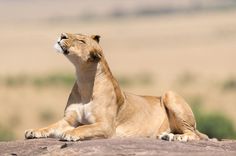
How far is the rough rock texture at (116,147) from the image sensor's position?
10.8m

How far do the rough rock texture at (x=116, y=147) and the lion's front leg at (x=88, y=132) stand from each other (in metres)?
0.17

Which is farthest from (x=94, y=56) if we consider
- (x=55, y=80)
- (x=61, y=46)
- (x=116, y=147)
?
(x=55, y=80)

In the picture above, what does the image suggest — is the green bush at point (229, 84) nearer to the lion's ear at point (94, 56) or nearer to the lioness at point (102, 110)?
the lioness at point (102, 110)

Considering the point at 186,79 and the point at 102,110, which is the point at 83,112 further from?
the point at 186,79

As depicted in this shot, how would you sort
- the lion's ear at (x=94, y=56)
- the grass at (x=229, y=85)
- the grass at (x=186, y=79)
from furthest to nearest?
1. the grass at (x=186, y=79)
2. the grass at (x=229, y=85)
3. the lion's ear at (x=94, y=56)

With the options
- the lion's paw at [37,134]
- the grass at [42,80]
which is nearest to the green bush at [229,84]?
the grass at [42,80]

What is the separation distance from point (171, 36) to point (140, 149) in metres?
74.2

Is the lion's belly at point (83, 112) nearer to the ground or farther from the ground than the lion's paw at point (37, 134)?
farther from the ground

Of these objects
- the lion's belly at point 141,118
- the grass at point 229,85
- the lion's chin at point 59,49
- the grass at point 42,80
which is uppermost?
the grass at point 42,80

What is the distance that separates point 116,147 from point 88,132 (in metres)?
1.10

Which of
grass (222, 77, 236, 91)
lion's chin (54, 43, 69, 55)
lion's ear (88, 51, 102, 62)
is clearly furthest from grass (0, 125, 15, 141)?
grass (222, 77, 236, 91)

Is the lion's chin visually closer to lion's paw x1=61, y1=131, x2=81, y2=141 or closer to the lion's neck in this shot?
the lion's neck

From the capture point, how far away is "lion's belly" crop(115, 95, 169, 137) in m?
12.9

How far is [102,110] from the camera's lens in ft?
40.8
